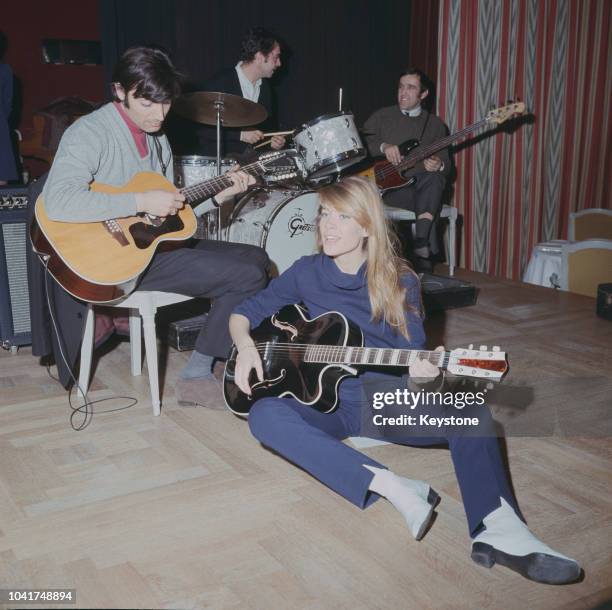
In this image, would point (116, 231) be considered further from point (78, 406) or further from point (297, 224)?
point (297, 224)

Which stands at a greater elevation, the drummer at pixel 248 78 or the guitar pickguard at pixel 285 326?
the drummer at pixel 248 78

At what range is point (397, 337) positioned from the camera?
188 cm

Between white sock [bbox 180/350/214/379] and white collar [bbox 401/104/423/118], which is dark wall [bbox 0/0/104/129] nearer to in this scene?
white collar [bbox 401/104/423/118]

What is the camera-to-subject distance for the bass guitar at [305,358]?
1810mm

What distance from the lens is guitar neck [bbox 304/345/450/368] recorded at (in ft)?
5.27

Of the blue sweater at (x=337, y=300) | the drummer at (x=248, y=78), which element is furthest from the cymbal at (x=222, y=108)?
the blue sweater at (x=337, y=300)

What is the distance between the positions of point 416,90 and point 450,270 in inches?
46.6

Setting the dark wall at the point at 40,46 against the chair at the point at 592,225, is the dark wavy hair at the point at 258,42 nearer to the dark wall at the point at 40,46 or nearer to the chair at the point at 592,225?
the dark wall at the point at 40,46

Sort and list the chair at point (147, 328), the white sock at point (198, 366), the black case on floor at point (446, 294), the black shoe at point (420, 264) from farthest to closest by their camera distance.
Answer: the black shoe at point (420, 264) → the black case on floor at point (446, 294) → the white sock at point (198, 366) → the chair at point (147, 328)

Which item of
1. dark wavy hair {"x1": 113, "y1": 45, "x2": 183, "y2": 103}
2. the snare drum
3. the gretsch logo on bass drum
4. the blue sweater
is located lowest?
the blue sweater

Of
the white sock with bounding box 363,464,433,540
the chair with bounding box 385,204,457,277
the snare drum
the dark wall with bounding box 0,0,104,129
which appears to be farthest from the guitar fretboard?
the dark wall with bounding box 0,0,104,129

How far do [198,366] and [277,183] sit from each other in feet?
4.16

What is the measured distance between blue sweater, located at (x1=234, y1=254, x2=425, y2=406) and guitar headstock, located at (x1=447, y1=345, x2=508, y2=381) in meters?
0.30

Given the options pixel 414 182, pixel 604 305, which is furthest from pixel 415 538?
pixel 414 182
